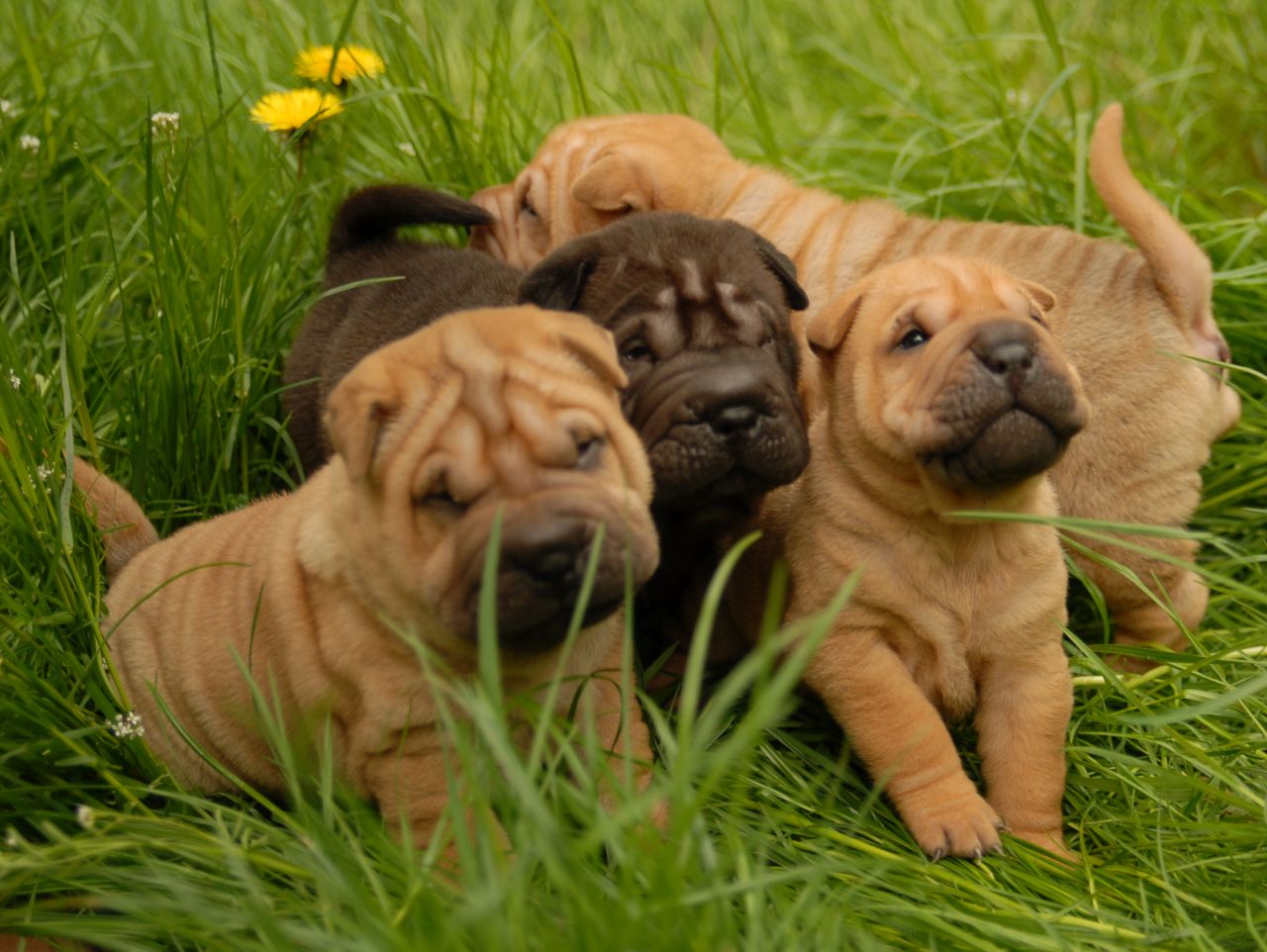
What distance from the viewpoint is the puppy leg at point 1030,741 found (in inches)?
152

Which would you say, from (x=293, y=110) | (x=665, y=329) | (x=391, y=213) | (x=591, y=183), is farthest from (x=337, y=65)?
(x=665, y=329)

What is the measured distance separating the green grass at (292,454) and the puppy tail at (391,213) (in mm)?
226

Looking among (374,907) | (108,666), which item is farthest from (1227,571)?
(108,666)

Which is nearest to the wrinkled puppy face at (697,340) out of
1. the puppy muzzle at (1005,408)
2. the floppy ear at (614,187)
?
the puppy muzzle at (1005,408)

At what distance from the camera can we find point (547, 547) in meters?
3.03

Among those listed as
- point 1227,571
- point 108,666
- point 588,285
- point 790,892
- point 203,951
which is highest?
point 588,285

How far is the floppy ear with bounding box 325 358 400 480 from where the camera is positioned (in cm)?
319

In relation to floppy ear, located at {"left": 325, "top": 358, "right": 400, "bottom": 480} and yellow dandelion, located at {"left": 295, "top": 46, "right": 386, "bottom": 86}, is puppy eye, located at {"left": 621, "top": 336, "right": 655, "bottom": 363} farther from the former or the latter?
yellow dandelion, located at {"left": 295, "top": 46, "right": 386, "bottom": 86}

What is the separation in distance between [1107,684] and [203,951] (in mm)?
2726

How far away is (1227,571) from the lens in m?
4.86

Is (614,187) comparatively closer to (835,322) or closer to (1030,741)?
(835,322)

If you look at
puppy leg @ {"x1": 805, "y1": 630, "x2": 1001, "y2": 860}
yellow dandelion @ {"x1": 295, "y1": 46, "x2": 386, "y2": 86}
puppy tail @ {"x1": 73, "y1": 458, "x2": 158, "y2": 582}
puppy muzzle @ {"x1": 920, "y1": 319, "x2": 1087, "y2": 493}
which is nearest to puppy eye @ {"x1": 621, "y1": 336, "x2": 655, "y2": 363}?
puppy muzzle @ {"x1": 920, "y1": 319, "x2": 1087, "y2": 493}

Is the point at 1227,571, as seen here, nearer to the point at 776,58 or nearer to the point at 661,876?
the point at 661,876

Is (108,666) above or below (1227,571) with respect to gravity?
above
